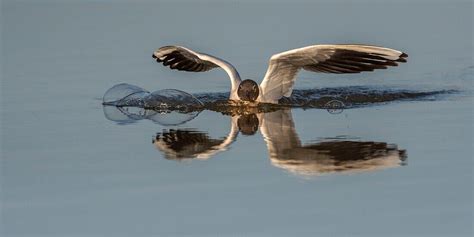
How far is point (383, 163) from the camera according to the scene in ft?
33.6

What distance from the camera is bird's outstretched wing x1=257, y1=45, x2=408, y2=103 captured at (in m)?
13.6

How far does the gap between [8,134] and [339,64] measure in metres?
4.06

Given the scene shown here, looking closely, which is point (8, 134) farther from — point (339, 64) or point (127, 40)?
point (127, 40)

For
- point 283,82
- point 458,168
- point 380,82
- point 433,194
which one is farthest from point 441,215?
point 380,82

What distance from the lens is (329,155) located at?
10.7 metres

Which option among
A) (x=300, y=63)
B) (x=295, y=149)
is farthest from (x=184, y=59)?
(x=295, y=149)

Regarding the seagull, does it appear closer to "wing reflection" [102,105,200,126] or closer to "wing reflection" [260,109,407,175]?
"wing reflection" [102,105,200,126]

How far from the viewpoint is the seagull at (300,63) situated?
13.7m

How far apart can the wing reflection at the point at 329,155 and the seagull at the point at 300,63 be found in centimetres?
191

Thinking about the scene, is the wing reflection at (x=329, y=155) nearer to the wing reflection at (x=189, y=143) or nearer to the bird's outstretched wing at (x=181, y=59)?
the wing reflection at (x=189, y=143)

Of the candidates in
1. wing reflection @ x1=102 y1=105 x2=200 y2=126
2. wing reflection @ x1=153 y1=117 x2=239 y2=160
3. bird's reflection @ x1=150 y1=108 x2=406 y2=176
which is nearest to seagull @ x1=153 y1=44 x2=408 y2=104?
wing reflection @ x1=102 y1=105 x2=200 y2=126

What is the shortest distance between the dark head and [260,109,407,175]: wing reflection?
7.33ft

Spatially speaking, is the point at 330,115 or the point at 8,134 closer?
the point at 8,134

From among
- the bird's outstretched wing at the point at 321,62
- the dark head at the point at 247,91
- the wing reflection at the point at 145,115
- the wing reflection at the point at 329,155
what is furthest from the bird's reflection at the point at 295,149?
the dark head at the point at 247,91
